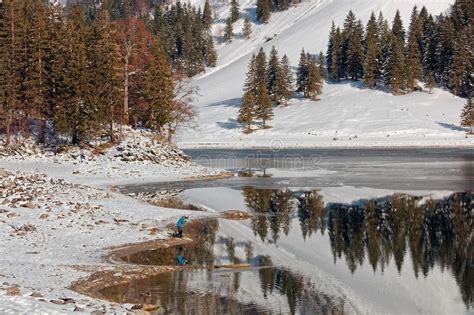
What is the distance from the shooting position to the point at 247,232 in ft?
75.9

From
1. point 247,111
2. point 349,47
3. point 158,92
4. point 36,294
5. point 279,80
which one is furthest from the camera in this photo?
point 349,47

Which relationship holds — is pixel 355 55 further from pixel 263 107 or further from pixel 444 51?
pixel 263 107

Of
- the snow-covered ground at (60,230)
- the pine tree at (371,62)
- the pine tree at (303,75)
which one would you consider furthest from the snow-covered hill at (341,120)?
the snow-covered ground at (60,230)

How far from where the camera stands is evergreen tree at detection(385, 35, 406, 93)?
115312mm

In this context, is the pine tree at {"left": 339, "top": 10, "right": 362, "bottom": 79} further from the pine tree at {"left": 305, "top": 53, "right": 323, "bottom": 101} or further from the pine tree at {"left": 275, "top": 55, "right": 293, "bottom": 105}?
the pine tree at {"left": 275, "top": 55, "right": 293, "bottom": 105}

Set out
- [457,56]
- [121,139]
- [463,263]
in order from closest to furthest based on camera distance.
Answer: [463,263], [121,139], [457,56]

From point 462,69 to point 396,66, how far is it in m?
13.0

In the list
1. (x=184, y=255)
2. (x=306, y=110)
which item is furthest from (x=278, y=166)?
(x=306, y=110)

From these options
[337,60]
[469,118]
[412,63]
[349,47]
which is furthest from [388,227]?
[337,60]

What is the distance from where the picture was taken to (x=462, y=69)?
114m

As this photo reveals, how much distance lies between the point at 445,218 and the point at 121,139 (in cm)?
3276

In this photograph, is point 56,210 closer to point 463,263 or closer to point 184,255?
point 184,255

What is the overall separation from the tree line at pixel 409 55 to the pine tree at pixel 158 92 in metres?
70.2

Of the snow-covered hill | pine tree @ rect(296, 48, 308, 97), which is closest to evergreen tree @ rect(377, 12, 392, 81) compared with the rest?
the snow-covered hill
